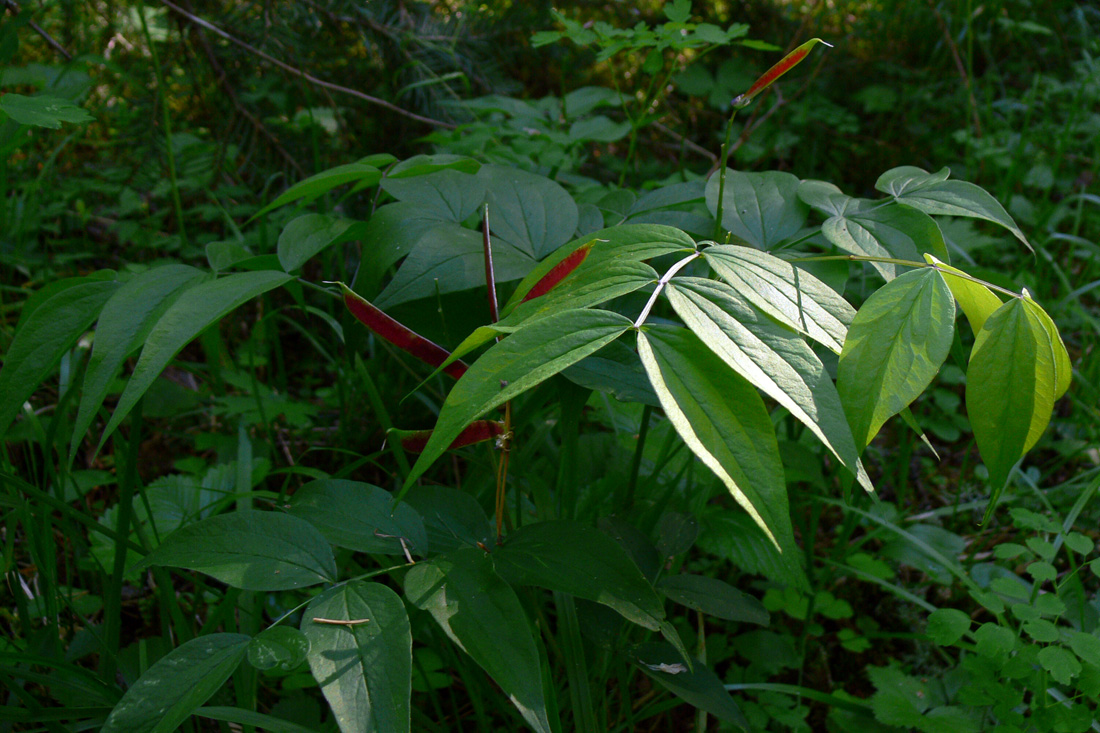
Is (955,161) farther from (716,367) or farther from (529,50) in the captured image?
(716,367)

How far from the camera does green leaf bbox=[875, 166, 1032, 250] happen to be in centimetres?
77

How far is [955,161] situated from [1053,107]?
628 millimetres

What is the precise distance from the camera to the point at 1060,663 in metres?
0.86

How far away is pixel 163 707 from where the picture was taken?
1.79 ft

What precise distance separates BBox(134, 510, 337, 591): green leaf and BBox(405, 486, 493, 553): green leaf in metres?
0.13

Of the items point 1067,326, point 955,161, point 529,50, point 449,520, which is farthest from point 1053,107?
point 449,520

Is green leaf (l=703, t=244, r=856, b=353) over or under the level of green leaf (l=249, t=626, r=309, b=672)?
over

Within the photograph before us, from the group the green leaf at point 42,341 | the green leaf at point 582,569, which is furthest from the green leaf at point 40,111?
the green leaf at point 582,569

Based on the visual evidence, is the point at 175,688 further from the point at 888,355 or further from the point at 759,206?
the point at 759,206

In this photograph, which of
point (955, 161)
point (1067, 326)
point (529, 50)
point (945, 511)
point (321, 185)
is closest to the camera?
point (321, 185)

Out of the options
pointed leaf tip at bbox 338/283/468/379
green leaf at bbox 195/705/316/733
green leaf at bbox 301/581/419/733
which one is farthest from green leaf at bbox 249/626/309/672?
pointed leaf tip at bbox 338/283/468/379

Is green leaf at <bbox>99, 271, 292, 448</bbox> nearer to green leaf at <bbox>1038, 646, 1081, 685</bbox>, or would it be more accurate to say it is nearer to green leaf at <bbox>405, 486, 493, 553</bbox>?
green leaf at <bbox>405, 486, 493, 553</bbox>

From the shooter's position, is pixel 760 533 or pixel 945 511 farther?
pixel 945 511

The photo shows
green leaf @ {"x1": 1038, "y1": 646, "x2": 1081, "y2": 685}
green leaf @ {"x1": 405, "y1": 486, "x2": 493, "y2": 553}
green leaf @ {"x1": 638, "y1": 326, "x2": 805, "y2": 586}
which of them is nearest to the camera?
green leaf @ {"x1": 638, "y1": 326, "x2": 805, "y2": 586}
